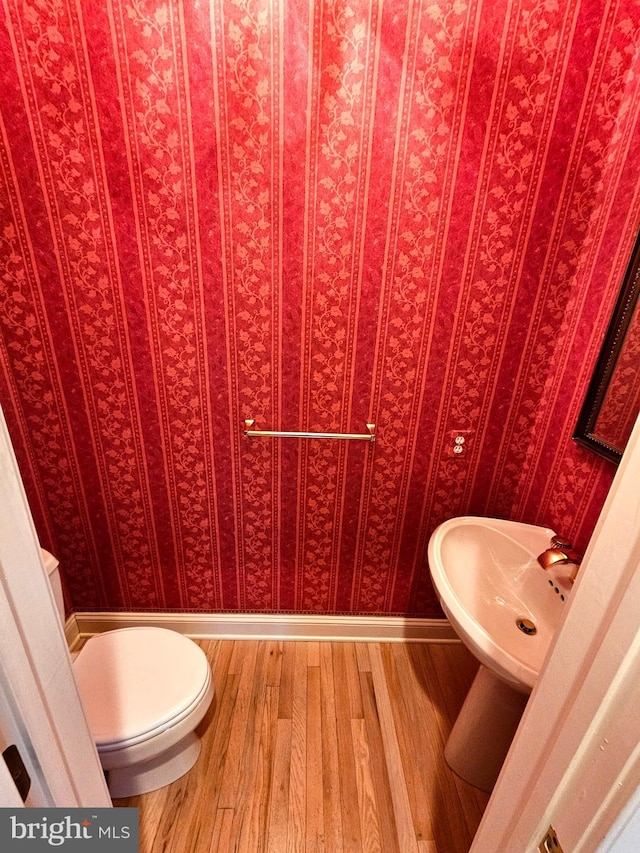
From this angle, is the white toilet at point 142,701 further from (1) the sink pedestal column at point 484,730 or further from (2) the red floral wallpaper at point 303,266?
(1) the sink pedestal column at point 484,730

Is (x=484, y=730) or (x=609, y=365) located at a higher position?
(x=609, y=365)

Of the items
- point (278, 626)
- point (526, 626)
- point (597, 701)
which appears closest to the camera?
point (597, 701)

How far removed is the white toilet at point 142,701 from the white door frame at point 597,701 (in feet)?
3.23

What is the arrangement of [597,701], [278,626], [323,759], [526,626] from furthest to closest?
[278,626] → [323,759] → [526,626] → [597,701]

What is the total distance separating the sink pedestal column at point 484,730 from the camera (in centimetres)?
114

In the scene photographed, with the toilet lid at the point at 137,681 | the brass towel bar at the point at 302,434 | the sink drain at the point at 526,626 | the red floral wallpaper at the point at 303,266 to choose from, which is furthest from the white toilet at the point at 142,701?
the sink drain at the point at 526,626

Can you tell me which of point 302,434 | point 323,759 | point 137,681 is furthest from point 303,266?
point 323,759

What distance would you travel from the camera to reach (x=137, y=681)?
119 cm

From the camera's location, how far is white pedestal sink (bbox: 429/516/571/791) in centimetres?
108

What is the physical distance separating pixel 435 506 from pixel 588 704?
1.13m

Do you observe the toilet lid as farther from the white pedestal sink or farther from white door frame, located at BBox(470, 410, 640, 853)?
white door frame, located at BBox(470, 410, 640, 853)
